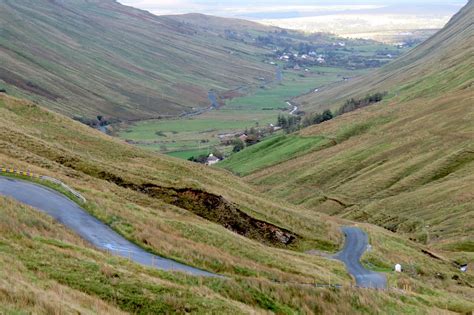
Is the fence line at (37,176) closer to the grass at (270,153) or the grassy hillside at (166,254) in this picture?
the grassy hillside at (166,254)

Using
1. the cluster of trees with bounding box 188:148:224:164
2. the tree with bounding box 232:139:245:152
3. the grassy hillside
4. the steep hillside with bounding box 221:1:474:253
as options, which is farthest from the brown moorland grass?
the tree with bounding box 232:139:245:152

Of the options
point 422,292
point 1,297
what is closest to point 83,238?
point 1,297

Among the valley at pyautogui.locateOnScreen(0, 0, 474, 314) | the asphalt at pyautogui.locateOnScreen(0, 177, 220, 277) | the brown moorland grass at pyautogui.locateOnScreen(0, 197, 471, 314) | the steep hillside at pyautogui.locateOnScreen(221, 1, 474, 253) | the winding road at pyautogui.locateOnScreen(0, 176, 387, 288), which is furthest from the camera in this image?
the steep hillside at pyautogui.locateOnScreen(221, 1, 474, 253)

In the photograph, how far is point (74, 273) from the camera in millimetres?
23562

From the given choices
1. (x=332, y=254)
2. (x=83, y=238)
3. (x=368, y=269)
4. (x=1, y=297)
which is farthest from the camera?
(x=332, y=254)

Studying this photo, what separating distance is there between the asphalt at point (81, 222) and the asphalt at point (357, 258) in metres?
15.6

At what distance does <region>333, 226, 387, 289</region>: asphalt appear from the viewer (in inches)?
1706

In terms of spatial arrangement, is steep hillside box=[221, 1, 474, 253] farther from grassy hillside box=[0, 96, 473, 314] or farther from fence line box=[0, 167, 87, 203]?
fence line box=[0, 167, 87, 203]

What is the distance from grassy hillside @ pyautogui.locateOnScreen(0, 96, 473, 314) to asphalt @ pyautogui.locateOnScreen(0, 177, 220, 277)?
3.26 feet

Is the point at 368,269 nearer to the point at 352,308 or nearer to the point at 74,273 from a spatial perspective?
the point at 352,308

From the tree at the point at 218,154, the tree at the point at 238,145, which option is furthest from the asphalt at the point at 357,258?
the tree at the point at 238,145

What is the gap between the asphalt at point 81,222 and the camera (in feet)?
107

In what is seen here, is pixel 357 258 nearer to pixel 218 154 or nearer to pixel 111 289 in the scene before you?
pixel 111 289

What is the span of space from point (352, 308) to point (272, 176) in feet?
340
